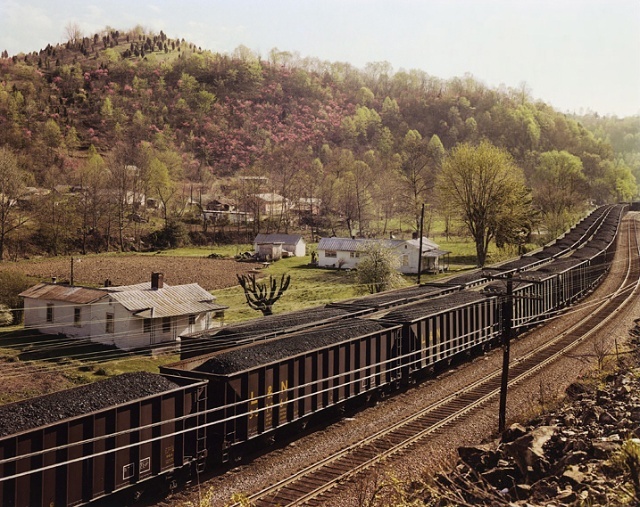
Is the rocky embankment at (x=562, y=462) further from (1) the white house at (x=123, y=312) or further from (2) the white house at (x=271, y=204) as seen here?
(2) the white house at (x=271, y=204)

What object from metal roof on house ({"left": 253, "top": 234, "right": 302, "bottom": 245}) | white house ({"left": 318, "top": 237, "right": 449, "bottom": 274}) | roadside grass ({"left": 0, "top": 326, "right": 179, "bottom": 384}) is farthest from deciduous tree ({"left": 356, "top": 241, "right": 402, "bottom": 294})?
metal roof on house ({"left": 253, "top": 234, "right": 302, "bottom": 245})

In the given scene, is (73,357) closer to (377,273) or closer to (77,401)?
(77,401)

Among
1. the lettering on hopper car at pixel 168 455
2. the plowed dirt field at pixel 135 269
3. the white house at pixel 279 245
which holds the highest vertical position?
the white house at pixel 279 245

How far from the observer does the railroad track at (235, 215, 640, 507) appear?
1677 centimetres

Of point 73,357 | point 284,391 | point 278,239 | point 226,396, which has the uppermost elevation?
point 278,239

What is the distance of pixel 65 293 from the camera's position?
4394cm

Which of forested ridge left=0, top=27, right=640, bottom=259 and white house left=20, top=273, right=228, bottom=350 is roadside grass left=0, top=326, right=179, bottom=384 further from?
forested ridge left=0, top=27, right=640, bottom=259

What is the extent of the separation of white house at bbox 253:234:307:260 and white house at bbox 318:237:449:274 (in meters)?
6.15

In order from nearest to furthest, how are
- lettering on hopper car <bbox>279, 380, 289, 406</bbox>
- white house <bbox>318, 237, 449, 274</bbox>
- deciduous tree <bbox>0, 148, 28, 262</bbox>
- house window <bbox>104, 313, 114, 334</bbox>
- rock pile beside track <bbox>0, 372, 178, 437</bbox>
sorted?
rock pile beside track <bbox>0, 372, 178, 437</bbox>
lettering on hopper car <bbox>279, 380, 289, 406</bbox>
house window <bbox>104, 313, 114, 334</bbox>
white house <bbox>318, 237, 449, 274</bbox>
deciduous tree <bbox>0, 148, 28, 262</bbox>

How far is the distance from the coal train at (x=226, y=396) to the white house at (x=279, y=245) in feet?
164

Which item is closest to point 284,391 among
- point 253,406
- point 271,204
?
point 253,406

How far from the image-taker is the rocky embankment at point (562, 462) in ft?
42.6

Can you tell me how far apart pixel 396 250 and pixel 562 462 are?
55.4 metres

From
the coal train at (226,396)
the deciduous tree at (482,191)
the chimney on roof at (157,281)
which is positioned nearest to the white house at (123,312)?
the chimney on roof at (157,281)
